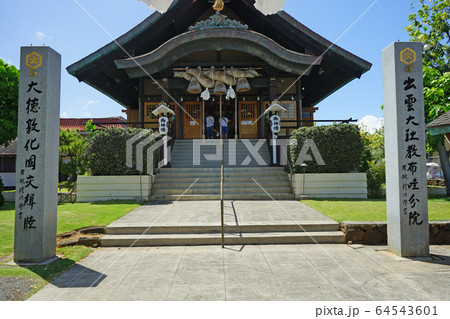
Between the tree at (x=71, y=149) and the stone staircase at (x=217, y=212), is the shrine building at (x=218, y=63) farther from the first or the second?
the tree at (x=71, y=149)

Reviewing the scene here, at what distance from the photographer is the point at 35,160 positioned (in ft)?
17.2

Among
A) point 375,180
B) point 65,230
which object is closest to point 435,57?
point 375,180

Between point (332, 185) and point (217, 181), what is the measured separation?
13.9 ft

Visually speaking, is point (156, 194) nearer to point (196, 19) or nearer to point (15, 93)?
point (15, 93)

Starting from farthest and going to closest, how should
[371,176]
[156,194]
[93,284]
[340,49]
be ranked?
1. [340,49]
2. [371,176]
3. [156,194]
4. [93,284]

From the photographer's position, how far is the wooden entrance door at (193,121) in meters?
17.2

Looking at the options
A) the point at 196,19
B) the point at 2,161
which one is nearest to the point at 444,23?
the point at 196,19

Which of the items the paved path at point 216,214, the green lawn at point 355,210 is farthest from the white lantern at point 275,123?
the paved path at point 216,214

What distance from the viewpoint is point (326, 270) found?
480 centimetres

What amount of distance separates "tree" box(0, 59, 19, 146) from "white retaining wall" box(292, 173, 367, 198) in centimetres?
1210

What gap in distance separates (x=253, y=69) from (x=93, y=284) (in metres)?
12.4

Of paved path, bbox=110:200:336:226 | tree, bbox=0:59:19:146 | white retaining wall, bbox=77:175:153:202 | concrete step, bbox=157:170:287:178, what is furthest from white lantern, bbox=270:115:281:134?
tree, bbox=0:59:19:146

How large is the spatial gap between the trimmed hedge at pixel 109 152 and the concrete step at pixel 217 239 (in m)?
4.74

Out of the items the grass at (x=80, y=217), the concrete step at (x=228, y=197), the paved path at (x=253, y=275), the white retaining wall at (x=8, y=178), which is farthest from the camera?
the white retaining wall at (x=8, y=178)
